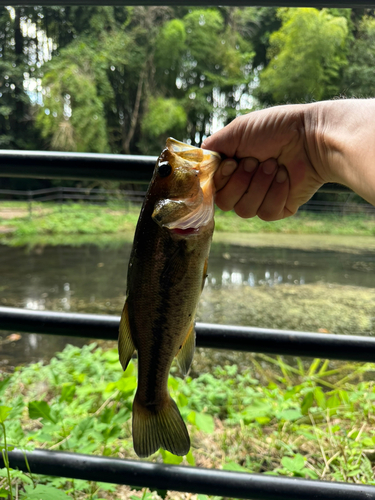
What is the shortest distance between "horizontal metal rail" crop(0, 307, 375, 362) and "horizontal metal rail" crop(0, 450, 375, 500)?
26 cm

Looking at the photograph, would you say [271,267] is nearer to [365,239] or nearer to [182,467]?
[365,239]

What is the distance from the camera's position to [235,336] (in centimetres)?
76

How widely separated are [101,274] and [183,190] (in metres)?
4.81

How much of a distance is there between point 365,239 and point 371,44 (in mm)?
5504

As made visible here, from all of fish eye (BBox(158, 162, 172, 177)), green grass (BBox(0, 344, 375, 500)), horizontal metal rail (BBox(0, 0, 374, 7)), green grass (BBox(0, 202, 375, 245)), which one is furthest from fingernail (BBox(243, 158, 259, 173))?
green grass (BBox(0, 202, 375, 245))

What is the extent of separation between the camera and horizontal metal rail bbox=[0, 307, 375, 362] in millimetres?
733

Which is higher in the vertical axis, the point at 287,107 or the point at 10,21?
the point at 10,21

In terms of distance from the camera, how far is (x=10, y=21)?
12.3 metres

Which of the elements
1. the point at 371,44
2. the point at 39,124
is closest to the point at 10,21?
the point at 39,124

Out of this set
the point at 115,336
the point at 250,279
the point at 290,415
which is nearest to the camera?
the point at 115,336

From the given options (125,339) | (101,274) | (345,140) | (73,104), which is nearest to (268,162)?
(345,140)

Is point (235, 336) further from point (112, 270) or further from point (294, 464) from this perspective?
point (112, 270)

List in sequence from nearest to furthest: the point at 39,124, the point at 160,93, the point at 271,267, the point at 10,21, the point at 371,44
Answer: the point at 371,44, the point at 271,267, the point at 10,21, the point at 39,124, the point at 160,93

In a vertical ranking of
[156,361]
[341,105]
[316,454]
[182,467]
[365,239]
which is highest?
[341,105]
